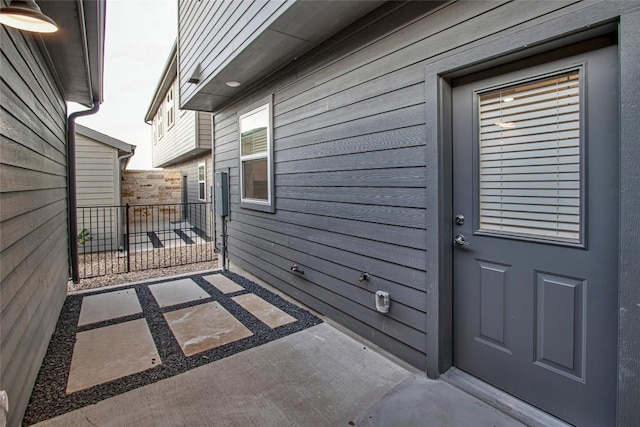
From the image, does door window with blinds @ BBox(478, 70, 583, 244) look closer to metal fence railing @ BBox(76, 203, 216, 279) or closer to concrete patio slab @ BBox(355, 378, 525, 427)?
concrete patio slab @ BBox(355, 378, 525, 427)

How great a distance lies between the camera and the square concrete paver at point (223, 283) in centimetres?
410

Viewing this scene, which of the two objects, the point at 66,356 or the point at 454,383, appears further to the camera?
the point at 66,356

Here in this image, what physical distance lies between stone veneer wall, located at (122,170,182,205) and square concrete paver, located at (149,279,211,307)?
30.4ft

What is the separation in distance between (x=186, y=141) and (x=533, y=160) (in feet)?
28.4

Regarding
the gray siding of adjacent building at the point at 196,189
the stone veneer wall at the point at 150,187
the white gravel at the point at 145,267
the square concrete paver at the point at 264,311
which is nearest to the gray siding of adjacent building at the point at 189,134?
the gray siding of adjacent building at the point at 196,189

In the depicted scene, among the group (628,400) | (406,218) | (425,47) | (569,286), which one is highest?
(425,47)

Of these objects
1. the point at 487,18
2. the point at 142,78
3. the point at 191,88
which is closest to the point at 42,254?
the point at 191,88

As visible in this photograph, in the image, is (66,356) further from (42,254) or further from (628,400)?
(628,400)

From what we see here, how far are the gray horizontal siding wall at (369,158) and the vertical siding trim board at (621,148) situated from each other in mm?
50

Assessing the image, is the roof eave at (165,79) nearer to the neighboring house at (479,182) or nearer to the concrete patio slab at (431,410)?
the neighboring house at (479,182)

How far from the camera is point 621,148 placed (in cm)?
135

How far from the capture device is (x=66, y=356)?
8.20ft

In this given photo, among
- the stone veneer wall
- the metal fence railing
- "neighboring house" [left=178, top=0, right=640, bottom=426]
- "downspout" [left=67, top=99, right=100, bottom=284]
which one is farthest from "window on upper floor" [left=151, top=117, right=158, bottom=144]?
"neighboring house" [left=178, top=0, right=640, bottom=426]

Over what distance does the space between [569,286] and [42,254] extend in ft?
11.6
